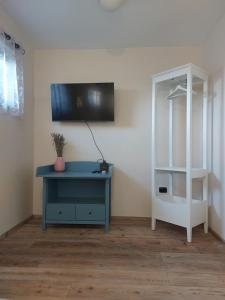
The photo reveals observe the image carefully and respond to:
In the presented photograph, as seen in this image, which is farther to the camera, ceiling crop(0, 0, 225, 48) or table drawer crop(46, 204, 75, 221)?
table drawer crop(46, 204, 75, 221)

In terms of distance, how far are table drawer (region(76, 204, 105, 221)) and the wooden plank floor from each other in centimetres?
16

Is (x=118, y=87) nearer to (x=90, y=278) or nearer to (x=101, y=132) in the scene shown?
(x=101, y=132)

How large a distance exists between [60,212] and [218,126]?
196 cm

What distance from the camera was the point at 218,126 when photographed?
232cm

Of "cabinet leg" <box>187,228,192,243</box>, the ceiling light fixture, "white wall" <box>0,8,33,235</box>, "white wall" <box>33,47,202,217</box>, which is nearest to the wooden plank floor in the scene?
"cabinet leg" <box>187,228,192,243</box>

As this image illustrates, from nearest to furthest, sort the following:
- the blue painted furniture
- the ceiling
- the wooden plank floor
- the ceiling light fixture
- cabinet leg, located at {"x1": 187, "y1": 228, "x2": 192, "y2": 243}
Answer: the wooden plank floor
the ceiling light fixture
the ceiling
cabinet leg, located at {"x1": 187, "y1": 228, "x2": 192, "y2": 243}
the blue painted furniture

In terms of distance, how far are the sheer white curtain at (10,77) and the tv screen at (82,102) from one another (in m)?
0.49

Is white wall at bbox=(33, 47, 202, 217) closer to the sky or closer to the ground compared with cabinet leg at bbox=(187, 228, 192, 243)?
closer to the sky

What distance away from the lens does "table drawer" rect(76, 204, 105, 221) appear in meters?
2.44

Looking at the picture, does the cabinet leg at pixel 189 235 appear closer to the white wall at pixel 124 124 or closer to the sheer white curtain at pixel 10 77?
the white wall at pixel 124 124

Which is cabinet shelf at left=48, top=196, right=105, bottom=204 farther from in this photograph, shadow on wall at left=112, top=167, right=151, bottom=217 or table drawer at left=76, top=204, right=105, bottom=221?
shadow on wall at left=112, top=167, right=151, bottom=217

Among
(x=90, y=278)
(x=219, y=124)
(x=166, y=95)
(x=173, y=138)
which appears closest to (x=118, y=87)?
(x=166, y=95)

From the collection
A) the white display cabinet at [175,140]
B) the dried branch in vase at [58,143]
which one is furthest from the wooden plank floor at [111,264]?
the dried branch in vase at [58,143]

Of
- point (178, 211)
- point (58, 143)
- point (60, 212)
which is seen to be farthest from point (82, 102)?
point (178, 211)
